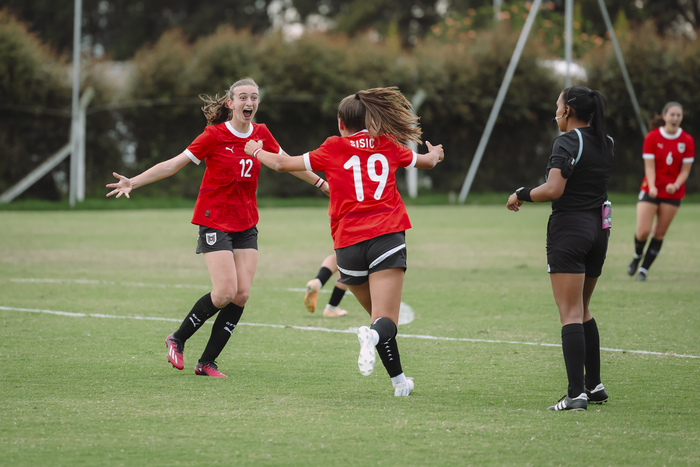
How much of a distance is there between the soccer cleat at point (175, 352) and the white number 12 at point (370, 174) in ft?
5.98

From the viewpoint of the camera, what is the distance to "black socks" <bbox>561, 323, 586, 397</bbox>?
499cm

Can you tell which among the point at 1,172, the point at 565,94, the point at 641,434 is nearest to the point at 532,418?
the point at 641,434

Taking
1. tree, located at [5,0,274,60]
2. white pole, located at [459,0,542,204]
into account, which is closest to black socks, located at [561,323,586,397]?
white pole, located at [459,0,542,204]

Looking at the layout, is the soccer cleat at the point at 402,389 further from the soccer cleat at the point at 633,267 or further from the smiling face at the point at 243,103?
the soccer cleat at the point at 633,267

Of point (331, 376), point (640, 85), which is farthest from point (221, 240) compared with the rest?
point (640, 85)

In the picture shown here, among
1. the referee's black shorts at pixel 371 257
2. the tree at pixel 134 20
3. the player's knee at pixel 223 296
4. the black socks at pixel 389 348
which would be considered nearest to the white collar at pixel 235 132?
the player's knee at pixel 223 296

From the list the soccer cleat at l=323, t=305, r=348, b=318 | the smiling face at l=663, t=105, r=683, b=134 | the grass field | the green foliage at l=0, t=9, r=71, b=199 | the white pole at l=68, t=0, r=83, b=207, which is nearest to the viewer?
the grass field

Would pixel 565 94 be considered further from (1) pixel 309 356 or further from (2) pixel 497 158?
(2) pixel 497 158

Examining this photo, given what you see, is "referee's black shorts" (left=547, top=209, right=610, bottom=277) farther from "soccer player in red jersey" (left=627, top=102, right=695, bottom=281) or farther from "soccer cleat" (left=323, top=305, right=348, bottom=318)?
"soccer player in red jersey" (left=627, top=102, right=695, bottom=281)

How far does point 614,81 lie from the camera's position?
2945 centimetres

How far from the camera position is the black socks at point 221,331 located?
19.9ft

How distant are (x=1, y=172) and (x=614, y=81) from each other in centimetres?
1967

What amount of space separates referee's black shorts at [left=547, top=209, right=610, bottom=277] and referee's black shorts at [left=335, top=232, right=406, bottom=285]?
87cm

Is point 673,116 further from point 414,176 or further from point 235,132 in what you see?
point 414,176
